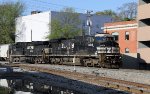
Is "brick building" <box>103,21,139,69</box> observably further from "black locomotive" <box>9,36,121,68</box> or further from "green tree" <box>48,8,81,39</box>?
"green tree" <box>48,8,81,39</box>

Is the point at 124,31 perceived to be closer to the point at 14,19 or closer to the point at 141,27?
the point at 141,27

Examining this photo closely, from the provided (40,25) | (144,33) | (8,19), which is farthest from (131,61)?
(8,19)

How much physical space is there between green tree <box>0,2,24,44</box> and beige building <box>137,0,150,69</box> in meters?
49.5

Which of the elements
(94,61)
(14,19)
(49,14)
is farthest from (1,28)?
(94,61)

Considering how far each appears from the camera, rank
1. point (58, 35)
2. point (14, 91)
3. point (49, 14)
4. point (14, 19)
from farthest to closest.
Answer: point (14, 19) < point (49, 14) < point (58, 35) < point (14, 91)

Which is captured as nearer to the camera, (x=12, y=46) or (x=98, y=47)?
(x=98, y=47)

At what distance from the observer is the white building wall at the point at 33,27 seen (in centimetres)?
8631

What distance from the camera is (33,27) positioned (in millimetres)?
92500

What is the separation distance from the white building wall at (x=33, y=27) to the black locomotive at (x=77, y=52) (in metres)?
31.4

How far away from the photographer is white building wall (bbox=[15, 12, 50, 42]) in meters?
86.3

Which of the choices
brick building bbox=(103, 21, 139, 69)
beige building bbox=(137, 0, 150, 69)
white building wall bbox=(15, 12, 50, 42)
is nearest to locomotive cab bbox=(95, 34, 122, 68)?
beige building bbox=(137, 0, 150, 69)

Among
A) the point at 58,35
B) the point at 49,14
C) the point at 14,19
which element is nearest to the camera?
the point at 58,35

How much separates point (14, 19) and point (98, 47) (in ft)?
207

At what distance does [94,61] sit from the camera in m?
38.7
